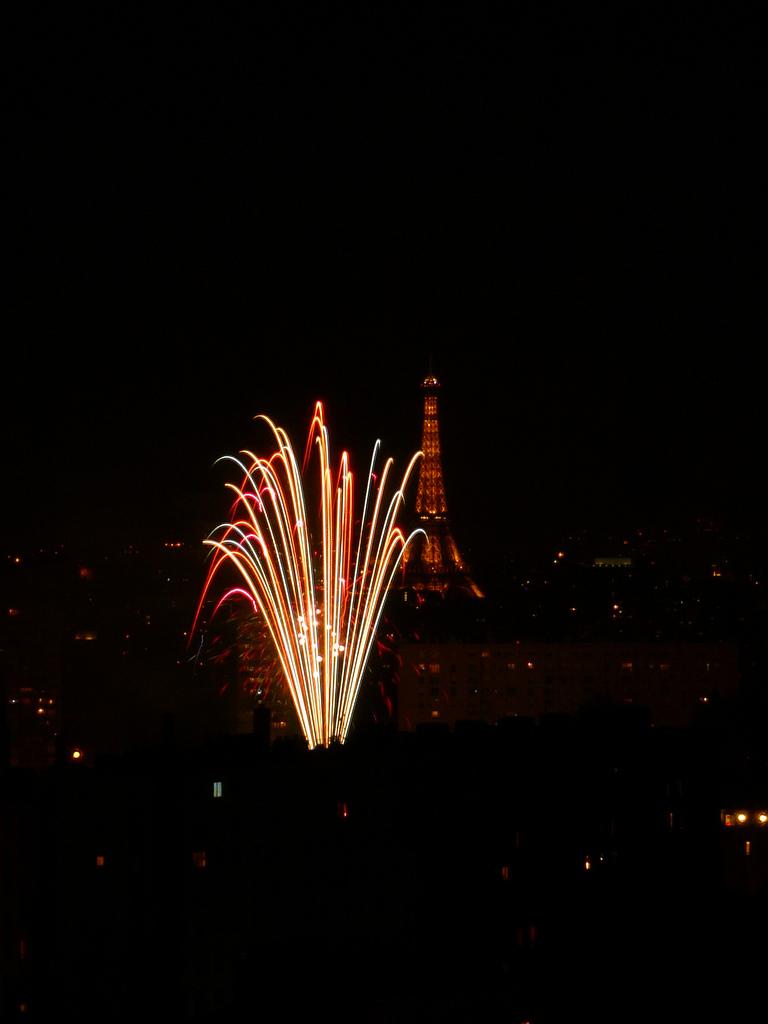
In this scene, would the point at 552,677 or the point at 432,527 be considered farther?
the point at 432,527

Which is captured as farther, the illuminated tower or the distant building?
the illuminated tower

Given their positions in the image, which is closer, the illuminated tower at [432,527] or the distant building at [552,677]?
the distant building at [552,677]

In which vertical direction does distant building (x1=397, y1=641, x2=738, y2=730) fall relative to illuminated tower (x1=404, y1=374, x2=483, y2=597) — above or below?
below

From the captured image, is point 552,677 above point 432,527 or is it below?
below

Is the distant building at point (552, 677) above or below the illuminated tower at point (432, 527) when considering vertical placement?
below

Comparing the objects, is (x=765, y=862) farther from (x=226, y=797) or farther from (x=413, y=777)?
(x=226, y=797)

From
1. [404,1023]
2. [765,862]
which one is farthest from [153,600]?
[404,1023]
